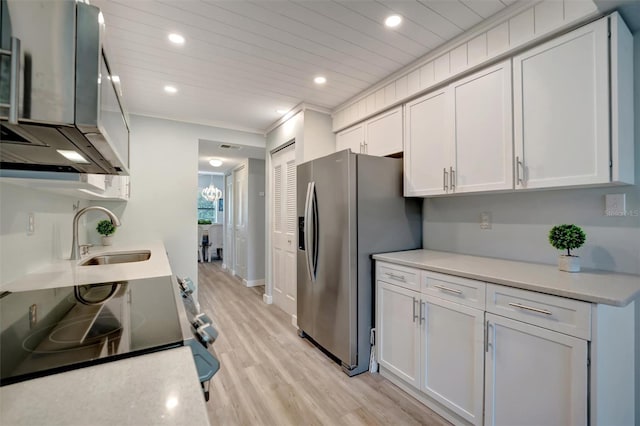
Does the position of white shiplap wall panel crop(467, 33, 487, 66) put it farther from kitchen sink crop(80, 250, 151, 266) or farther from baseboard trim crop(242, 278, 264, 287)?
baseboard trim crop(242, 278, 264, 287)

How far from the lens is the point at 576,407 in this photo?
118 cm

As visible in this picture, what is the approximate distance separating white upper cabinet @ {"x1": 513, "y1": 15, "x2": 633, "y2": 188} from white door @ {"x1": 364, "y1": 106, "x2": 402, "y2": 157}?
3.10 feet

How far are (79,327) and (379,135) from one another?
253cm

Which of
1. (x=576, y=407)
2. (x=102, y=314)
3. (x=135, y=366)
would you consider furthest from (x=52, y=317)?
(x=576, y=407)

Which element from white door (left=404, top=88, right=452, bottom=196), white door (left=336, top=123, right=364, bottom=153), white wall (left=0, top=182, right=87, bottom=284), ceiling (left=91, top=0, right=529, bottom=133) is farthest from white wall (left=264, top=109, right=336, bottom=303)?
white wall (left=0, top=182, right=87, bottom=284)

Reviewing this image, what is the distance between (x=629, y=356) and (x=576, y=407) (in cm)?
54

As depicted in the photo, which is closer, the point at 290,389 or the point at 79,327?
the point at 79,327

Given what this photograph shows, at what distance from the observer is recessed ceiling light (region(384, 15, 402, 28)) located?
1.78 metres

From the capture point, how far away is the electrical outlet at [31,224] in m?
1.53

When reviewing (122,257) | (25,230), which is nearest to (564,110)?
(25,230)

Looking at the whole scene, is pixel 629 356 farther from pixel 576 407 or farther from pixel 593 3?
pixel 593 3

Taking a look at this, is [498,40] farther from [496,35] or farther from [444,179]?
[444,179]

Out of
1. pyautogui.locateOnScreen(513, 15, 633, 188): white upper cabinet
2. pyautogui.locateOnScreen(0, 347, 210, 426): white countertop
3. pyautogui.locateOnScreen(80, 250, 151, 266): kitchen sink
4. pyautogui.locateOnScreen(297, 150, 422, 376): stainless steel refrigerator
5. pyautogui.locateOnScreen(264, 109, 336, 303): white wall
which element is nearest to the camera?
pyautogui.locateOnScreen(0, 347, 210, 426): white countertop

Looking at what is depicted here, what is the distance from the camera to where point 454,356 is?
1652 millimetres
